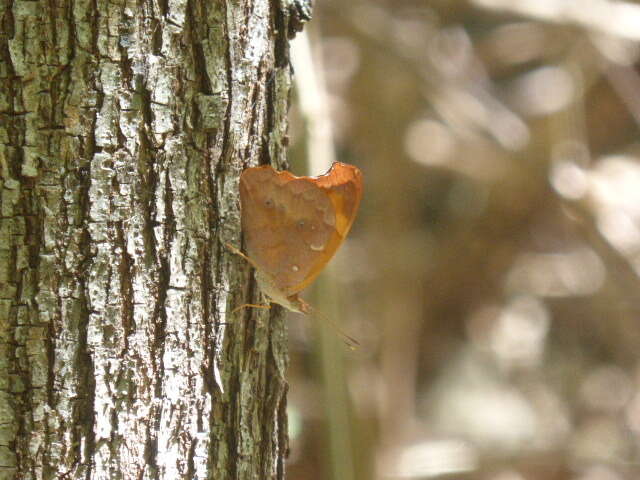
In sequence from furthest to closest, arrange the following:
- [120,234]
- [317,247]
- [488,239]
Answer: [488,239] → [317,247] → [120,234]

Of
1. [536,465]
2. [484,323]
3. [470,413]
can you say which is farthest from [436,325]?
[536,465]

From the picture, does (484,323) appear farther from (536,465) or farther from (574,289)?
(536,465)

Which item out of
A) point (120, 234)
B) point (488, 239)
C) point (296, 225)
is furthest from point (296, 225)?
point (488, 239)

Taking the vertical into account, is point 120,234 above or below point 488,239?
below

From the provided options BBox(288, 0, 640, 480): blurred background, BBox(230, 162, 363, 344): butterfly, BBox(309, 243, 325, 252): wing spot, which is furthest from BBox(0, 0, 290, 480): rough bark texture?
BBox(288, 0, 640, 480): blurred background

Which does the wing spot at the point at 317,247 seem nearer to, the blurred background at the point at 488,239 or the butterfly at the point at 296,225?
the butterfly at the point at 296,225

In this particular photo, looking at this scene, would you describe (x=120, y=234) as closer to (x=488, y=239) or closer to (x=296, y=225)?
(x=296, y=225)

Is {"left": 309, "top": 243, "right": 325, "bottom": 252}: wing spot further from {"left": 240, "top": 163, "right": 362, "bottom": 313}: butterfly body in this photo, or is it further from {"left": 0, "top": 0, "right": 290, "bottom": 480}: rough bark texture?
{"left": 0, "top": 0, "right": 290, "bottom": 480}: rough bark texture

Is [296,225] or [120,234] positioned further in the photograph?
[296,225]
